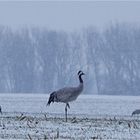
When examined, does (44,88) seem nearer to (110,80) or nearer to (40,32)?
(110,80)

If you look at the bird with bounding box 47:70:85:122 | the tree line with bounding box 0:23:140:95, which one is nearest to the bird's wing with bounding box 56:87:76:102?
the bird with bounding box 47:70:85:122

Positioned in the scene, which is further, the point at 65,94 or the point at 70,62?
the point at 70,62

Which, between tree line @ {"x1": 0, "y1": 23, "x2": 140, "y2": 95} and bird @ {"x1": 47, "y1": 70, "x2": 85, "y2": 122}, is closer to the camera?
bird @ {"x1": 47, "y1": 70, "x2": 85, "y2": 122}

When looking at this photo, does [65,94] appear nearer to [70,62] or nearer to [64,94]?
[64,94]

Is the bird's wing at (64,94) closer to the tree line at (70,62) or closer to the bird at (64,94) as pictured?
the bird at (64,94)

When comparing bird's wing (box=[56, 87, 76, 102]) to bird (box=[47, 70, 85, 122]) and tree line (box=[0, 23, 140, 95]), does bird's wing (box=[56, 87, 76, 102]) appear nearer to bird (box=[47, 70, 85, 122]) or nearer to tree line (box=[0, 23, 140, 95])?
bird (box=[47, 70, 85, 122])

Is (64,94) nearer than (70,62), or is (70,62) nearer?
(64,94)

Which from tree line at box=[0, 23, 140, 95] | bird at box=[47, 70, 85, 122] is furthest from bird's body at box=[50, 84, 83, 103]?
tree line at box=[0, 23, 140, 95]

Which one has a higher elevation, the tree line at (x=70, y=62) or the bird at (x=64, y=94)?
the tree line at (x=70, y=62)

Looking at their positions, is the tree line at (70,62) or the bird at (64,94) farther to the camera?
the tree line at (70,62)

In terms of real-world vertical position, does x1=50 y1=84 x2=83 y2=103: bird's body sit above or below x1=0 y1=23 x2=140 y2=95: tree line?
below

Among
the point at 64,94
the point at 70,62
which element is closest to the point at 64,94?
the point at 64,94

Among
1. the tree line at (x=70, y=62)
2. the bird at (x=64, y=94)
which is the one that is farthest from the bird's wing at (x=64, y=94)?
the tree line at (x=70, y=62)

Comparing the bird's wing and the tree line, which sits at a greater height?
the tree line
